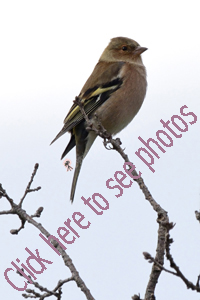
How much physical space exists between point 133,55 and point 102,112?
1.42 metres

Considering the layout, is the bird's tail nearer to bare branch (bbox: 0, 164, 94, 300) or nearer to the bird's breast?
the bird's breast

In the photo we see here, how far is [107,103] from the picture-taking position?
7629mm

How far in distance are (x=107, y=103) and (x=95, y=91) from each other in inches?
12.0

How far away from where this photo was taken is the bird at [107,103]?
298 inches

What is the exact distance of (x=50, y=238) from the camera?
13.9 feet

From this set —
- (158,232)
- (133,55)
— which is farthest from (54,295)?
→ (133,55)

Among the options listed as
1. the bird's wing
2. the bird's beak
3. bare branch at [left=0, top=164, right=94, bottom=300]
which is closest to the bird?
the bird's wing

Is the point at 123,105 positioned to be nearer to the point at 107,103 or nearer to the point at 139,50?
the point at 107,103

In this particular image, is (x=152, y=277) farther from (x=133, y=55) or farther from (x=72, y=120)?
(x=133, y=55)

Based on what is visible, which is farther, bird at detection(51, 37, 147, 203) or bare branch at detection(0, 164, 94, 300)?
bird at detection(51, 37, 147, 203)

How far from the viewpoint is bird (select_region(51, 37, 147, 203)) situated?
7578 mm

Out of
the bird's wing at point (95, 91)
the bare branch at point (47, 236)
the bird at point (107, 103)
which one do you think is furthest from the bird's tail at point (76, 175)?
the bare branch at point (47, 236)

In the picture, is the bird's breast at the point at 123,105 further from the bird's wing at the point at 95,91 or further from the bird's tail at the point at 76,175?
the bird's tail at the point at 76,175

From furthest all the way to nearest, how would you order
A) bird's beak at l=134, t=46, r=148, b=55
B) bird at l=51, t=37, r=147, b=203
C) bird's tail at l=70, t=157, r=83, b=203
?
1. bird's beak at l=134, t=46, r=148, b=55
2. bird at l=51, t=37, r=147, b=203
3. bird's tail at l=70, t=157, r=83, b=203
